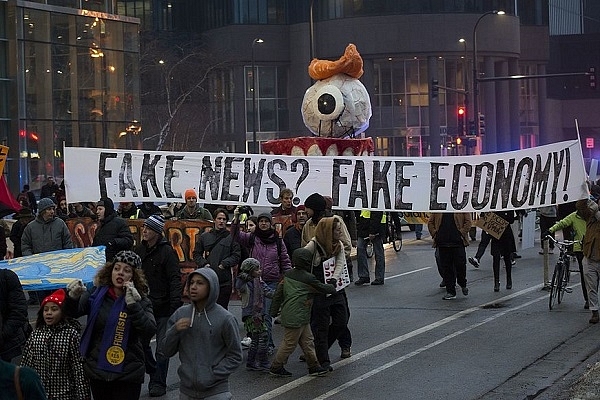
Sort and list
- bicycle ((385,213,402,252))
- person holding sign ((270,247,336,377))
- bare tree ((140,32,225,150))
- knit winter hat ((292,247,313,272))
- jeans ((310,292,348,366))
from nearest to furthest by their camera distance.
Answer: person holding sign ((270,247,336,377)) < knit winter hat ((292,247,313,272)) < jeans ((310,292,348,366)) < bicycle ((385,213,402,252)) < bare tree ((140,32,225,150))

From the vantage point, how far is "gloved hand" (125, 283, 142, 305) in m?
7.25

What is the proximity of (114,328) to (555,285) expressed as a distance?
30.9 ft

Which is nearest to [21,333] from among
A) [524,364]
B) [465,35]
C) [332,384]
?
[332,384]

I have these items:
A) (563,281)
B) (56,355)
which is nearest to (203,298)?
(56,355)

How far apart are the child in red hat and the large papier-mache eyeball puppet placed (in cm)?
1786

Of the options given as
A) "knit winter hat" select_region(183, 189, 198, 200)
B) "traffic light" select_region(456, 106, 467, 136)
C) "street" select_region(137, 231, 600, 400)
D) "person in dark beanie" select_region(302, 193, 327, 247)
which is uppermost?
"traffic light" select_region(456, 106, 467, 136)

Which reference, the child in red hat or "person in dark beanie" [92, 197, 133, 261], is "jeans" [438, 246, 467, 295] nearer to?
"person in dark beanie" [92, 197, 133, 261]

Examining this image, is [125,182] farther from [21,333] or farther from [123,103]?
[123,103]

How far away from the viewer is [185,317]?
23.5ft

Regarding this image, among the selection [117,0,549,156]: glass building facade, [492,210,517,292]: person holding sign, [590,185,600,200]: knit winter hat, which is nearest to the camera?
[492,210,517,292]: person holding sign

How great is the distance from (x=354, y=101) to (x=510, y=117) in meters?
56.9

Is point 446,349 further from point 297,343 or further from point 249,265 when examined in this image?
point 249,265

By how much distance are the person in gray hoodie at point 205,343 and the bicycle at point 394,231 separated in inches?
708

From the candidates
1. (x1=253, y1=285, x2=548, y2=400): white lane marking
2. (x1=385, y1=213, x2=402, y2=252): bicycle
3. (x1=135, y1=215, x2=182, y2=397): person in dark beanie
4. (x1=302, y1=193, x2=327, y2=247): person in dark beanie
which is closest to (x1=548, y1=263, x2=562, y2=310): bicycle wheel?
(x1=253, y1=285, x2=548, y2=400): white lane marking
